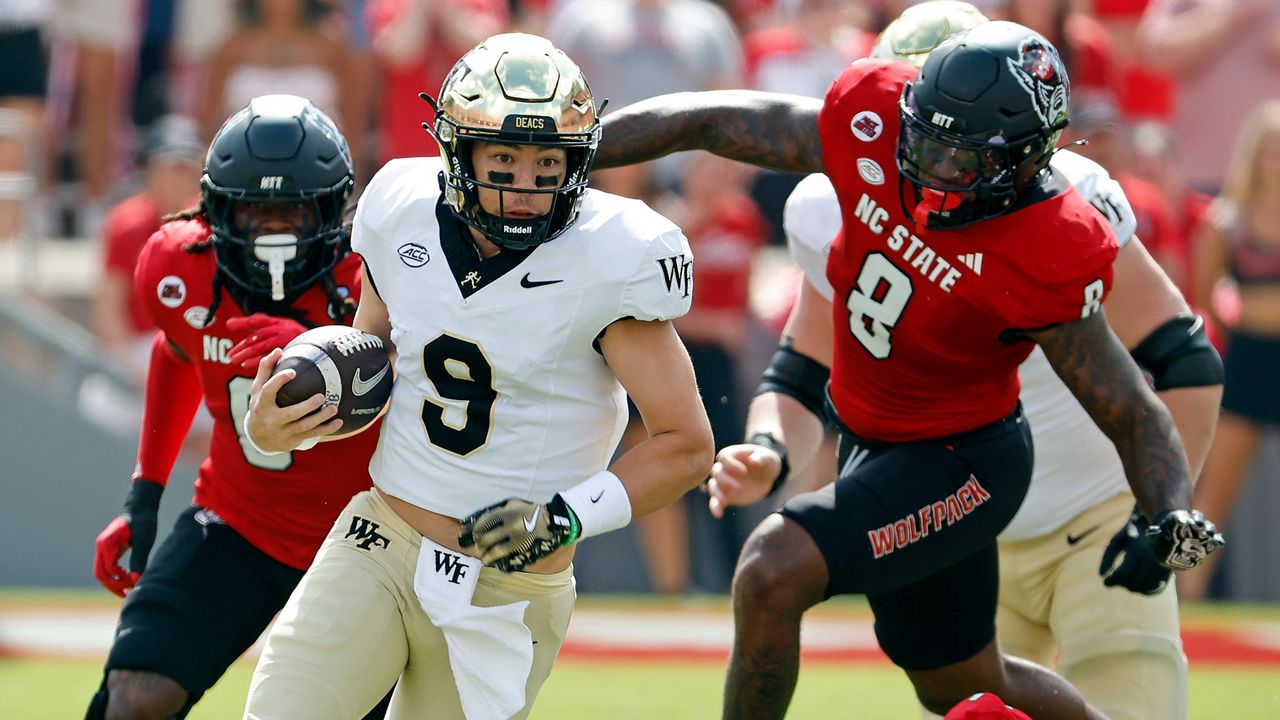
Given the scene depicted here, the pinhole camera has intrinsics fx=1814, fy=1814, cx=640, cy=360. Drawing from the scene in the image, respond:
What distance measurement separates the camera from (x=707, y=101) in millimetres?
4512

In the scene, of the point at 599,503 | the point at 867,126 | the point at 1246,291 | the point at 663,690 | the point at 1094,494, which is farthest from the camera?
the point at 1246,291

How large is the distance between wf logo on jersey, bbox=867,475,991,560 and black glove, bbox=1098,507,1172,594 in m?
A: 0.31

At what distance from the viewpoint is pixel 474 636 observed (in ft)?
11.9

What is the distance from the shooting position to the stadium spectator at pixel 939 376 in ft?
12.6

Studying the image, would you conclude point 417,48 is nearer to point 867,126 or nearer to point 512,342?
point 867,126

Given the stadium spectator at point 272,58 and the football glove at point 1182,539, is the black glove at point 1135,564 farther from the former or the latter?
the stadium spectator at point 272,58

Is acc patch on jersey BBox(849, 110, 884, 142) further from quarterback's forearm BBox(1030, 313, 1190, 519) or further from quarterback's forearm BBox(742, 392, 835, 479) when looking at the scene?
quarterback's forearm BBox(742, 392, 835, 479)

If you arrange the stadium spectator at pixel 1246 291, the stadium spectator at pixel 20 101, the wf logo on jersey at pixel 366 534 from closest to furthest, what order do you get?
1. the wf logo on jersey at pixel 366 534
2. the stadium spectator at pixel 1246 291
3. the stadium spectator at pixel 20 101

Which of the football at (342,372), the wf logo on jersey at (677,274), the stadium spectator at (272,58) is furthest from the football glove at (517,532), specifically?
the stadium spectator at (272,58)

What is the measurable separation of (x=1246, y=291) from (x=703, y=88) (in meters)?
2.65

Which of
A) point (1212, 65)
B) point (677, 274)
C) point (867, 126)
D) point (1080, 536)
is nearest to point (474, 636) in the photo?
point (677, 274)

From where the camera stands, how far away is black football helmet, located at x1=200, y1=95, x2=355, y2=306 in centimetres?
426

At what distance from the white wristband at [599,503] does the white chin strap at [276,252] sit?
3.51ft

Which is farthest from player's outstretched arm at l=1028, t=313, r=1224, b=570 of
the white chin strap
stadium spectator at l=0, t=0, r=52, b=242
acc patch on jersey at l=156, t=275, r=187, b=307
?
stadium spectator at l=0, t=0, r=52, b=242
